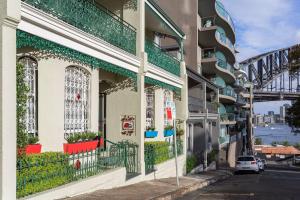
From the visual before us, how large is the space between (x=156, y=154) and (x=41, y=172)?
955 cm

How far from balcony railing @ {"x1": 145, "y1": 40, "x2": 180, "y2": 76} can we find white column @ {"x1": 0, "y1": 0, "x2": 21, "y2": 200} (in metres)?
10.4

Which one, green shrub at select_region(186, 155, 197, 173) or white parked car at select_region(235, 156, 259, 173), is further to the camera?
white parked car at select_region(235, 156, 259, 173)

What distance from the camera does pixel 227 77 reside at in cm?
5688

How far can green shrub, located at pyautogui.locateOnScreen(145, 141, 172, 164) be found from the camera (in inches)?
739

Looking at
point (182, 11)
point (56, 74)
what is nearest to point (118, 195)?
point (56, 74)

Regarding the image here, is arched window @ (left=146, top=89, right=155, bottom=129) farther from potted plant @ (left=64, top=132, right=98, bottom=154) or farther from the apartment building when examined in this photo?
potted plant @ (left=64, top=132, right=98, bottom=154)

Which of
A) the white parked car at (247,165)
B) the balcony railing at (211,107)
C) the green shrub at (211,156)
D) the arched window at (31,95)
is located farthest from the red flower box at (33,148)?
the balcony railing at (211,107)

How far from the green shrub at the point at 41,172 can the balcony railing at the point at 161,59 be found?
27.8ft

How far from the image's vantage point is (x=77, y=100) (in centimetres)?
1395

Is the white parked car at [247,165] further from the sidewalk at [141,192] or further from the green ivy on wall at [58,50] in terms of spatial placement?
the green ivy on wall at [58,50]

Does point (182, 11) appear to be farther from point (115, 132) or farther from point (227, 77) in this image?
point (115, 132)

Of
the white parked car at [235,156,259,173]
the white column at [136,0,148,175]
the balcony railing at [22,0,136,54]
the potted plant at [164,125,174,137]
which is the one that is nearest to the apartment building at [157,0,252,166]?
the white parked car at [235,156,259,173]

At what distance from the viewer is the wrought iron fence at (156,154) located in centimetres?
1808

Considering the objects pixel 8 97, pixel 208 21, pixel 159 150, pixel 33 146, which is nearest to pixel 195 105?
pixel 159 150
